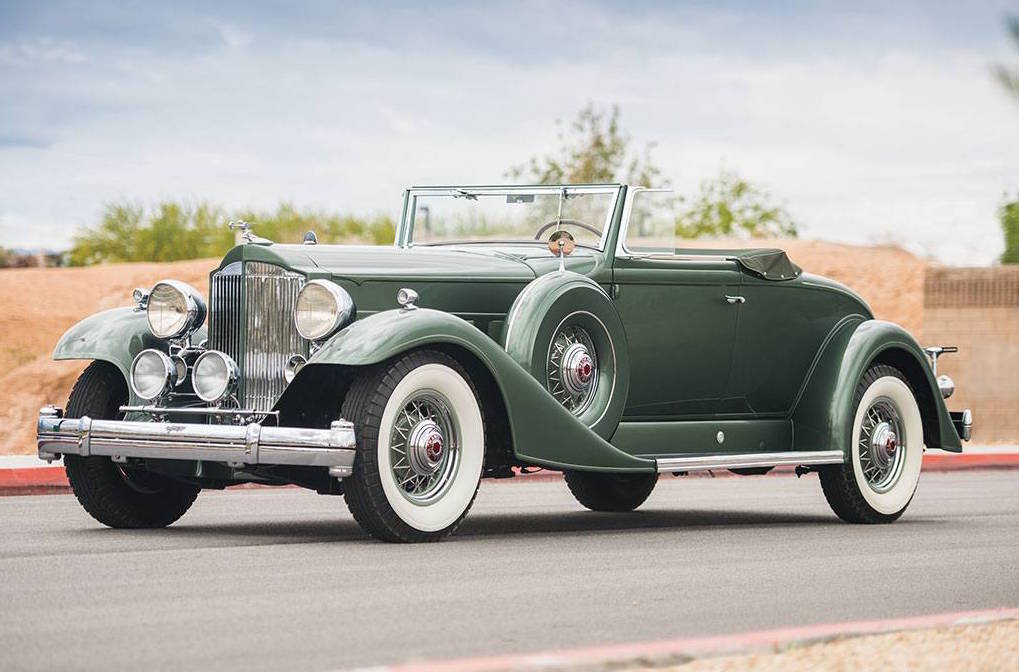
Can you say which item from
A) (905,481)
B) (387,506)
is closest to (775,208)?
(905,481)

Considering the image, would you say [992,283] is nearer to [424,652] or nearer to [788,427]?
[788,427]

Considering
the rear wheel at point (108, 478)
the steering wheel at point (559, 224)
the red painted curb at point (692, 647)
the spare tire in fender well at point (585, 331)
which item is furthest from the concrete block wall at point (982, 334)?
the red painted curb at point (692, 647)

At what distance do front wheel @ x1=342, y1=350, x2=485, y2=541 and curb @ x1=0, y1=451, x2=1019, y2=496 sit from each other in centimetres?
206

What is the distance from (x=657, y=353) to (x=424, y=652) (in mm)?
4573

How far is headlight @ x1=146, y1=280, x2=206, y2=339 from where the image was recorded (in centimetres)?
854

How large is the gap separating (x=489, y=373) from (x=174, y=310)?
174cm

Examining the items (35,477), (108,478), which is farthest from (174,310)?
(35,477)

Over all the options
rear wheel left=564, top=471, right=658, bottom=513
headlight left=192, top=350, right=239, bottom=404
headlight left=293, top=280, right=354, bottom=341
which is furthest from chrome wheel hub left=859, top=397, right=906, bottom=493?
headlight left=192, top=350, right=239, bottom=404

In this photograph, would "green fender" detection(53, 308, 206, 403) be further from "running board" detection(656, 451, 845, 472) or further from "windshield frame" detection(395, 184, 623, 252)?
"running board" detection(656, 451, 845, 472)

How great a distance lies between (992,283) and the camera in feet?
83.7

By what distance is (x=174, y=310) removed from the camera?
28.1ft

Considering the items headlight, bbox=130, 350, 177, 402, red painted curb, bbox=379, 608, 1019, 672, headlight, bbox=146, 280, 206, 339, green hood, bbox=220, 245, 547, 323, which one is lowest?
red painted curb, bbox=379, 608, 1019, 672

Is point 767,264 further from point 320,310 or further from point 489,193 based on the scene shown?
point 320,310

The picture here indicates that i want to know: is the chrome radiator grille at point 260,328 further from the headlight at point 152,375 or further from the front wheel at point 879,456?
the front wheel at point 879,456
